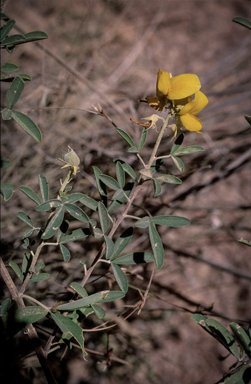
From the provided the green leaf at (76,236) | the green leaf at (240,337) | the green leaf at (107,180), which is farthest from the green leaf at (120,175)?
the green leaf at (240,337)

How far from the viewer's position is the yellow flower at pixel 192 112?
0.48m

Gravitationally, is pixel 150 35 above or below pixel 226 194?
above

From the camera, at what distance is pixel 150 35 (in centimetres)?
207

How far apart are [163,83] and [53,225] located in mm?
334

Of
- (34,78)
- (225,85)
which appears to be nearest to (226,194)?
(225,85)

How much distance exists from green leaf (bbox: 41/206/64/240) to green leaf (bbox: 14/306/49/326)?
0.12 metres

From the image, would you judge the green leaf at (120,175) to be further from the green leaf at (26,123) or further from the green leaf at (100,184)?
the green leaf at (26,123)

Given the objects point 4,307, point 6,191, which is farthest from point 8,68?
point 4,307

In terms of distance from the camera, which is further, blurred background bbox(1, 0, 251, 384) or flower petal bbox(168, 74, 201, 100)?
blurred background bbox(1, 0, 251, 384)

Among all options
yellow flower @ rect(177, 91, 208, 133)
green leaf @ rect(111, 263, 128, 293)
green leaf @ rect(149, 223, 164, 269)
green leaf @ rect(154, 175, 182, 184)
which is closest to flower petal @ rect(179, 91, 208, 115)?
yellow flower @ rect(177, 91, 208, 133)

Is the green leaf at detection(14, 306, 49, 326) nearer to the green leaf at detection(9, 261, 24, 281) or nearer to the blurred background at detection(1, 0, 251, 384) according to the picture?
the green leaf at detection(9, 261, 24, 281)

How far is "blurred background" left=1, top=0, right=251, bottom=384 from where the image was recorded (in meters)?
1.12

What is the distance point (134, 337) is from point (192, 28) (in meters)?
2.34

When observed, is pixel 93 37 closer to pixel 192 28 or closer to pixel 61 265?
pixel 192 28
